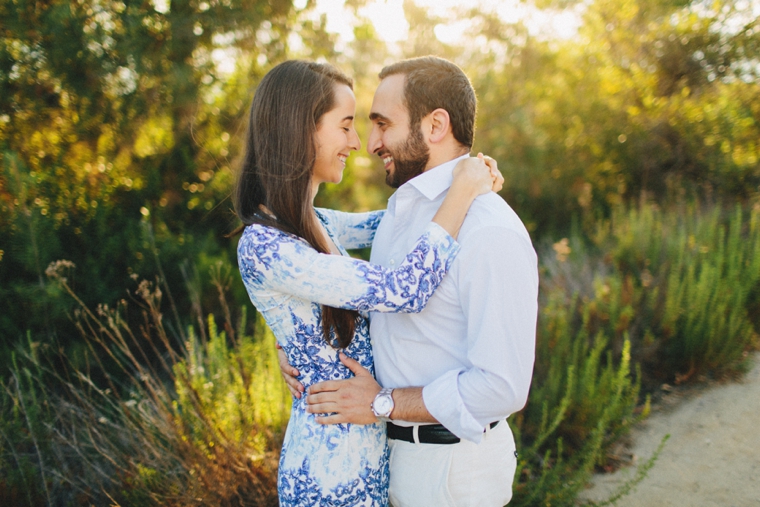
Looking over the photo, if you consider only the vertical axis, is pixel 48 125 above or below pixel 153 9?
below

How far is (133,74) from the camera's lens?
472 centimetres

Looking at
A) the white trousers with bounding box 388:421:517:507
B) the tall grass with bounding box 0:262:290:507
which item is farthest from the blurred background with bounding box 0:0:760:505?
the white trousers with bounding box 388:421:517:507

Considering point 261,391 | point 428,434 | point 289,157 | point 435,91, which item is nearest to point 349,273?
point 289,157

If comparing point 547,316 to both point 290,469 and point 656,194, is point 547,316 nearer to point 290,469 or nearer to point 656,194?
point 290,469

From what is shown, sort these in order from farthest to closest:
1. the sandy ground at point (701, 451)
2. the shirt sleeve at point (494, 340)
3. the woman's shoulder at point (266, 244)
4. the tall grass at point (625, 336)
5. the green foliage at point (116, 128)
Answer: the green foliage at point (116, 128), the tall grass at point (625, 336), the sandy ground at point (701, 451), the woman's shoulder at point (266, 244), the shirt sleeve at point (494, 340)

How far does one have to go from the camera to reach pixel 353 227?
2.58 metres

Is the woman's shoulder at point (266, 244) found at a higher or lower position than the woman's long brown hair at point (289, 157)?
lower

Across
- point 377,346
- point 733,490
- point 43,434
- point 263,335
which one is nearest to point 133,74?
point 263,335

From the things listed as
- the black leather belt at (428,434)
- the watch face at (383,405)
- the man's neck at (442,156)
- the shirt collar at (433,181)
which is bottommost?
the black leather belt at (428,434)

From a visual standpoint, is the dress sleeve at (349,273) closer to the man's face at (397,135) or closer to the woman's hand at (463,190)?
the woman's hand at (463,190)

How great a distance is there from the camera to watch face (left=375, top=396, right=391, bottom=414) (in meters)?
1.78

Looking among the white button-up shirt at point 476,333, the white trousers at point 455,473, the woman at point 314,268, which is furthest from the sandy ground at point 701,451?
the woman at point 314,268

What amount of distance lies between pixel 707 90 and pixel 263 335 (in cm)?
685

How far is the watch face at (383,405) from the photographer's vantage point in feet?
5.84
